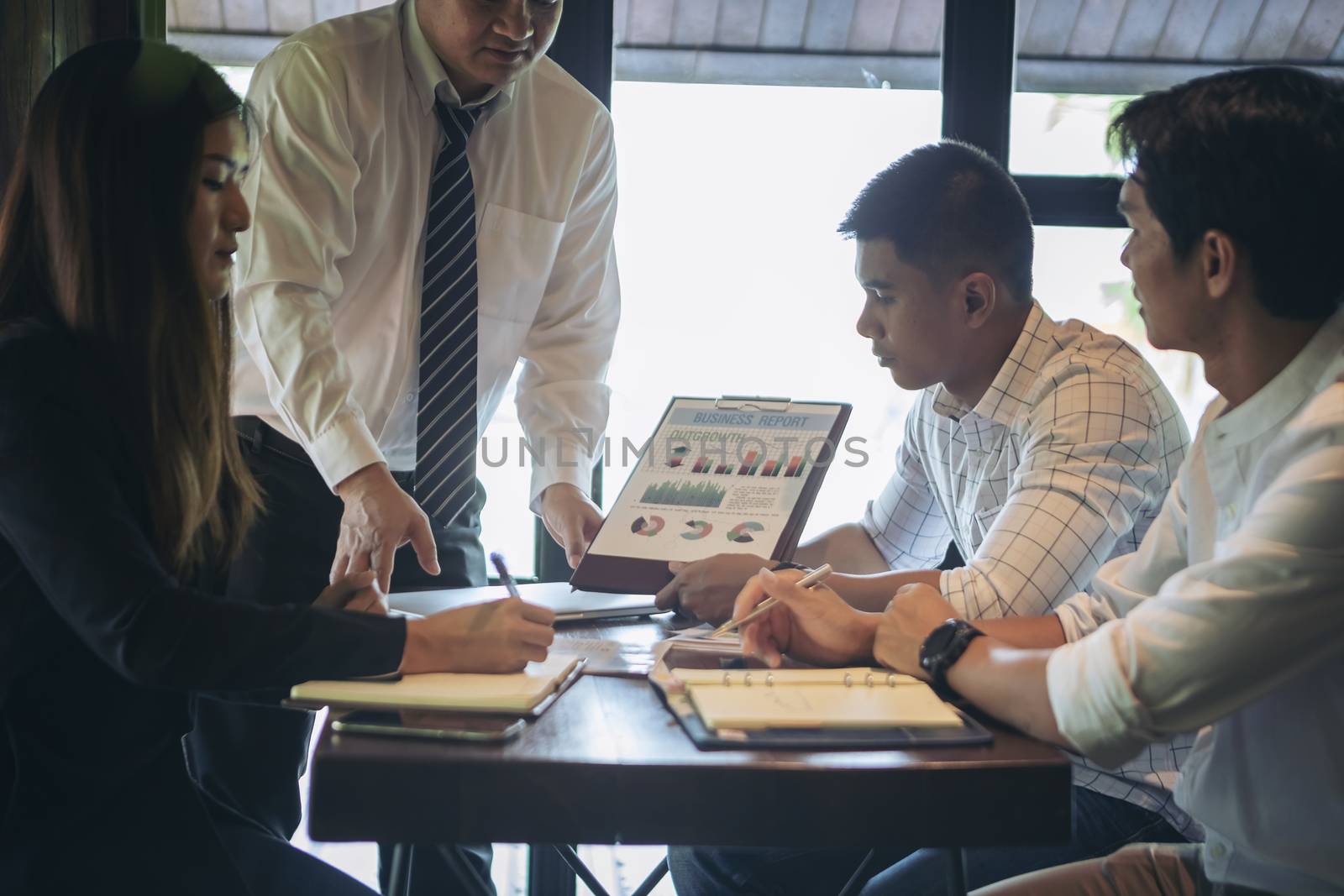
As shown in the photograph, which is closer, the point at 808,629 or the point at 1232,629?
the point at 1232,629

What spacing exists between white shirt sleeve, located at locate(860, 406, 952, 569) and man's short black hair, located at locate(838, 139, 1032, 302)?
33 cm

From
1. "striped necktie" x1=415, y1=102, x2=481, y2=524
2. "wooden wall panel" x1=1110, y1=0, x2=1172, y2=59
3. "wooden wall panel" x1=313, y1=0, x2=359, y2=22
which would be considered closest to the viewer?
"striped necktie" x1=415, y1=102, x2=481, y2=524

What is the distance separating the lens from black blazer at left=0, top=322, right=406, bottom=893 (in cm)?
100

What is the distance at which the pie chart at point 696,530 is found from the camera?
1.67 metres

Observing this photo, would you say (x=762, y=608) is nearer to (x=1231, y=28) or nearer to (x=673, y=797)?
(x=673, y=797)

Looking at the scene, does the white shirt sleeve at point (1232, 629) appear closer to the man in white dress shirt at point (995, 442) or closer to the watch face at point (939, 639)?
the watch face at point (939, 639)

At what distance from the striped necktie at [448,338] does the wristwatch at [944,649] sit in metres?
1.03

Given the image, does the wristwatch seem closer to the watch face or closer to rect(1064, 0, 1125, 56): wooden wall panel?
the watch face

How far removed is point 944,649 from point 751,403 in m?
0.72

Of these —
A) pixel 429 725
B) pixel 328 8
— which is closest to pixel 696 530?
pixel 429 725

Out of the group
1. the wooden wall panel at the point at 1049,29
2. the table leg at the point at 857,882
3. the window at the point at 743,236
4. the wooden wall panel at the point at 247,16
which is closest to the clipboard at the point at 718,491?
the table leg at the point at 857,882

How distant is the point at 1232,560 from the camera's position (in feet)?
3.06

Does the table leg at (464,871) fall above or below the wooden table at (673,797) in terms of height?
below

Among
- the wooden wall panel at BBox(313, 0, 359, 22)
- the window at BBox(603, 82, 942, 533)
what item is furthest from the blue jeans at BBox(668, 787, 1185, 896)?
the wooden wall panel at BBox(313, 0, 359, 22)
